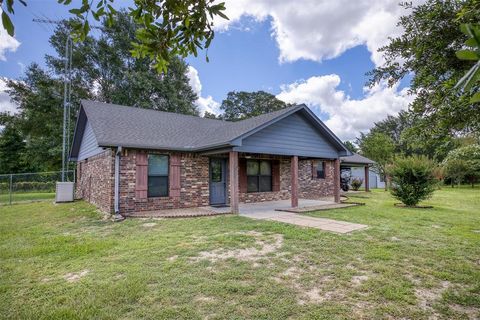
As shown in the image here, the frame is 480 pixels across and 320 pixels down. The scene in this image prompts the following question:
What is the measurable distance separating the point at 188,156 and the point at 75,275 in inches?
265

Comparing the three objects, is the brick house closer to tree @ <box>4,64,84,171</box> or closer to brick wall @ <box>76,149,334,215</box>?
brick wall @ <box>76,149,334,215</box>

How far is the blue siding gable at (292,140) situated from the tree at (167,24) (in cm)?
628

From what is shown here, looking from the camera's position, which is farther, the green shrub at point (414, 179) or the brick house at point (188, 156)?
the green shrub at point (414, 179)

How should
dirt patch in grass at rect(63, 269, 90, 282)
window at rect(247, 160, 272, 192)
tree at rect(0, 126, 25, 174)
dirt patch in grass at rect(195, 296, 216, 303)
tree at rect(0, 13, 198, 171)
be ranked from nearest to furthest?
dirt patch in grass at rect(195, 296, 216, 303) → dirt patch in grass at rect(63, 269, 90, 282) → window at rect(247, 160, 272, 192) → tree at rect(0, 13, 198, 171) → tree at rect(0, 126, 25, 174)

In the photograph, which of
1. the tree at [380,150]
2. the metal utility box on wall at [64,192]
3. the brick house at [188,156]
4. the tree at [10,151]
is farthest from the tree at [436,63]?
the tree at [10,151]

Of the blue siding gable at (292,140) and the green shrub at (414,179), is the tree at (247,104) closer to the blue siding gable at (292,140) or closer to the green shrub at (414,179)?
the blue siding gable at (292,140)

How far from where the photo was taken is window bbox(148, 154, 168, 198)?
9516 mm

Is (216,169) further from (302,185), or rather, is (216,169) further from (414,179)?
(414,179)

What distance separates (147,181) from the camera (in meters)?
9.35

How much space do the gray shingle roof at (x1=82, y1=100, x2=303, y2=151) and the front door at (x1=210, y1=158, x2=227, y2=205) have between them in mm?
1226

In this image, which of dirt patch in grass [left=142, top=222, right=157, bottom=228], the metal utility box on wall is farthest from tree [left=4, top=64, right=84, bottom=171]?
dirt patch in grass [left=142, top=222, right=157, bottom=228]


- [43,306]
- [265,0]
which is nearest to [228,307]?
[43,306]

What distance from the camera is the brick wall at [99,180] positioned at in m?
8.76

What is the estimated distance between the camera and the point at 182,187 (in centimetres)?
1013
